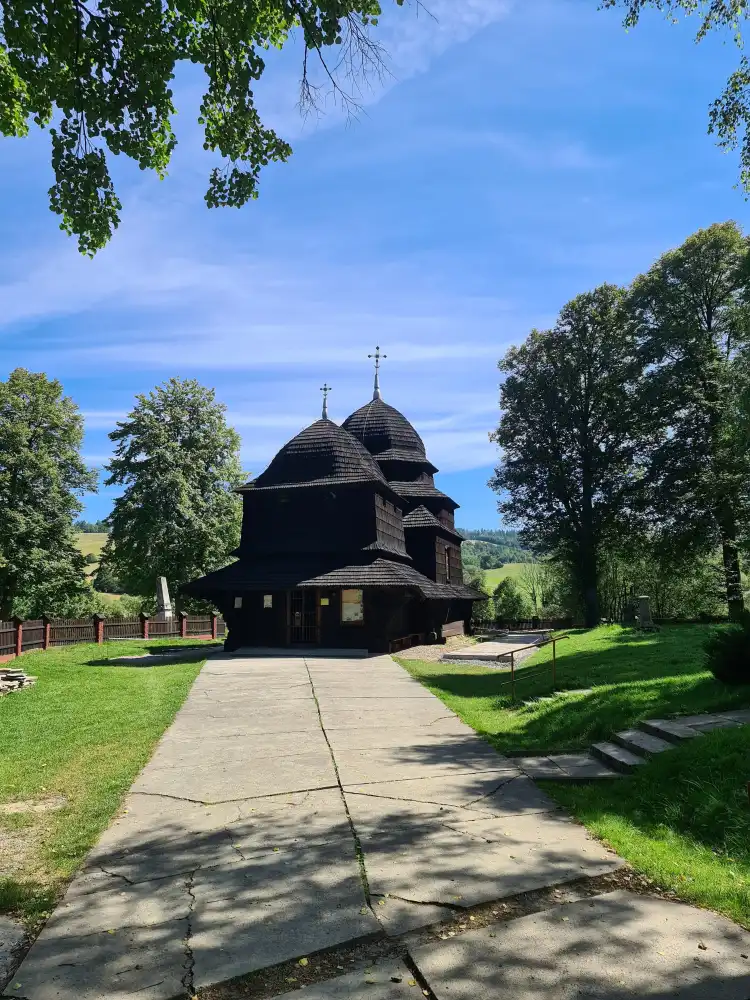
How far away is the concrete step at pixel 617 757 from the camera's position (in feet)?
23.8

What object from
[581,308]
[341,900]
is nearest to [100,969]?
[341,900]

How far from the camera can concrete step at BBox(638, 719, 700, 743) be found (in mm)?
7452

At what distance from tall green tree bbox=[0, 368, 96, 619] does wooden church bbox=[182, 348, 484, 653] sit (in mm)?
16072

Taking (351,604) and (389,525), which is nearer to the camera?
(351,604)

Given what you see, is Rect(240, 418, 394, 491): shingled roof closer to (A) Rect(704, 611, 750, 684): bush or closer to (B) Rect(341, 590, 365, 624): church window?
(B) Rect(341, 590, 365, 624): church window

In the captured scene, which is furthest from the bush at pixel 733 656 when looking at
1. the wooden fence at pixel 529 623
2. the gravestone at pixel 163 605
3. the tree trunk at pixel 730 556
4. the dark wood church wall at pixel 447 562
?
the wooden fence at pixel 529 623

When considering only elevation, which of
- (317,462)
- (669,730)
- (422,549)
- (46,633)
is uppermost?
(317,462)

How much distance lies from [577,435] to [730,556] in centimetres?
1020

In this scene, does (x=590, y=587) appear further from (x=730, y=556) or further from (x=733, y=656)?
(x=733, y=656)

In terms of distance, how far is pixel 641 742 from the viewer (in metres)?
7.69

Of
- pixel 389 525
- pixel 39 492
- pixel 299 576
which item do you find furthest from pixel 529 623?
pixel 39 492

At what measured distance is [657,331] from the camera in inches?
1246

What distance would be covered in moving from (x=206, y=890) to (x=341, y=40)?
315 inches

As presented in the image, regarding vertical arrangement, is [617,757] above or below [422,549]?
below
